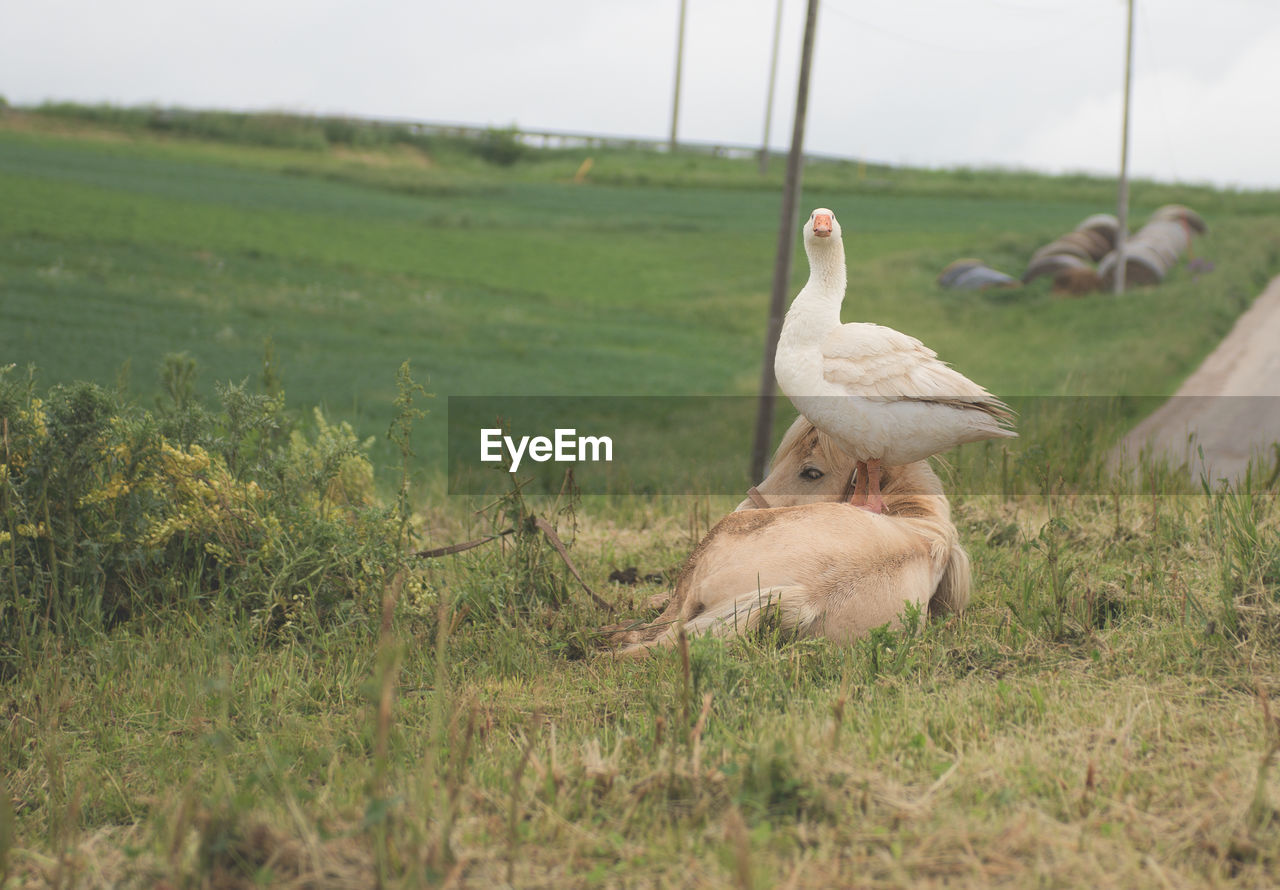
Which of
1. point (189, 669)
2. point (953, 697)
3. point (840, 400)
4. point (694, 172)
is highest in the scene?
point (694, 172)

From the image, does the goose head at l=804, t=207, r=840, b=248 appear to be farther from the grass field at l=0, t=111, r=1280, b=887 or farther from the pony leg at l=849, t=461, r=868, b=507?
the grass field at l=0, t=111, r=1280, b=887

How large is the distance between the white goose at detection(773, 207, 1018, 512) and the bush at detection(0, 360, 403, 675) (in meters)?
2.21

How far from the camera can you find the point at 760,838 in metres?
2.70

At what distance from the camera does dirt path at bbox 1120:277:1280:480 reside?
977 cm

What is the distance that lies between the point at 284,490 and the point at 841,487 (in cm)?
297

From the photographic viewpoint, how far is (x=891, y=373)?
13.5 feet

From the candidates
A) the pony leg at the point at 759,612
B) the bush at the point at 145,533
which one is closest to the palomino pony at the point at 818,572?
the pony leg at the point at 759,612

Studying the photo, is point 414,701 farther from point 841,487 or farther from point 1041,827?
point 1041,827

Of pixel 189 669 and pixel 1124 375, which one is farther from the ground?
pixel 1124 375

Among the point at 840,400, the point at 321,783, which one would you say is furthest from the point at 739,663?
the point at 321,783

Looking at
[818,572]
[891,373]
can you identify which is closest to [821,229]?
[891,373]

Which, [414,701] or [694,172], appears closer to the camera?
[414,701]

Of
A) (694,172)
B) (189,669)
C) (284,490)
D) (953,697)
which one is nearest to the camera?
(953,697)

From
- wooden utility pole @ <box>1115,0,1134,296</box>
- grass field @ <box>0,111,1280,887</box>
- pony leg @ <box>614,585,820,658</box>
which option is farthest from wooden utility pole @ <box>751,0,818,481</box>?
wooden utility pole @ <box>1115,0,1134,296</box>
